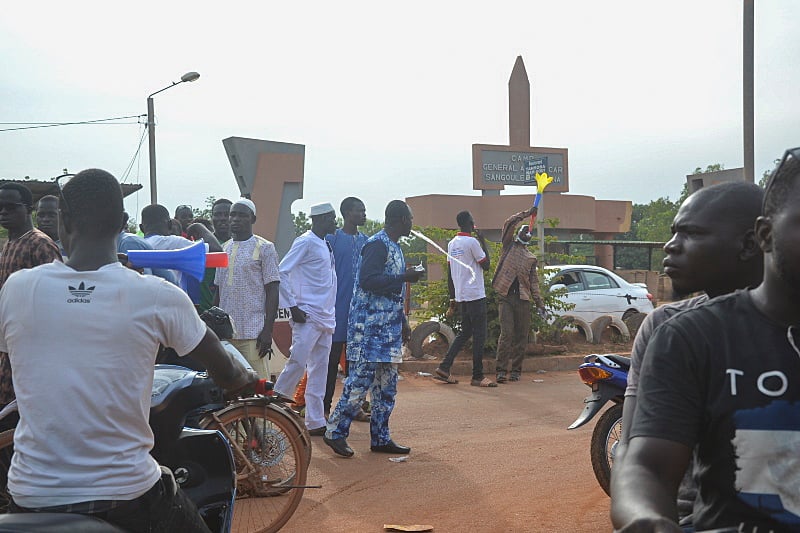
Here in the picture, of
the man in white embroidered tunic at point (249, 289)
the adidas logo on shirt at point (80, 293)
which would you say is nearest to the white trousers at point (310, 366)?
the man in white embroidered tunic at point (249, 289)

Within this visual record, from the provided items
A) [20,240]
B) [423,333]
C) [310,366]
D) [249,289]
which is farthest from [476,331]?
[20,240]

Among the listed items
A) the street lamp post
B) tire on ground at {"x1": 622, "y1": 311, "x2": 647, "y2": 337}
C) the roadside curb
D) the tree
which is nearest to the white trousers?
the roadside curb

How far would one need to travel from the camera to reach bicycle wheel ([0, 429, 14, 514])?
4305 mm

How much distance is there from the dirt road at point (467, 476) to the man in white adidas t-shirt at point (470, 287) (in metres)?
1.32

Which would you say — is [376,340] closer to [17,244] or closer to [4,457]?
[17,244]

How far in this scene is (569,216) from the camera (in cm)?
3506

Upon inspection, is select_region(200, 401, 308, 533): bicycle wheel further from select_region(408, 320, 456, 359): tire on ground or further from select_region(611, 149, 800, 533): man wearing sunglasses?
select_region(408, 320, 456, 359): tire on ground

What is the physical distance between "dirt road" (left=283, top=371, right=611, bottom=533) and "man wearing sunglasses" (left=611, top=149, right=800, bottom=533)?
358 cm

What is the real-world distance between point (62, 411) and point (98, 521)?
34 centimetres

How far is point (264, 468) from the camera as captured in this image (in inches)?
205

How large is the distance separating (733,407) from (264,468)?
3939 millimetres

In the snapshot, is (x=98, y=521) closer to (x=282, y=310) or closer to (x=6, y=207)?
(x=6, y=207)

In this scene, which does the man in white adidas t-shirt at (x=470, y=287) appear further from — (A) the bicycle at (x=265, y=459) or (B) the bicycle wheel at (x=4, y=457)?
(B) the bicycle wheel at (x=4, y=457)

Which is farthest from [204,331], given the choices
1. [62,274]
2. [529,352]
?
[529,352]
